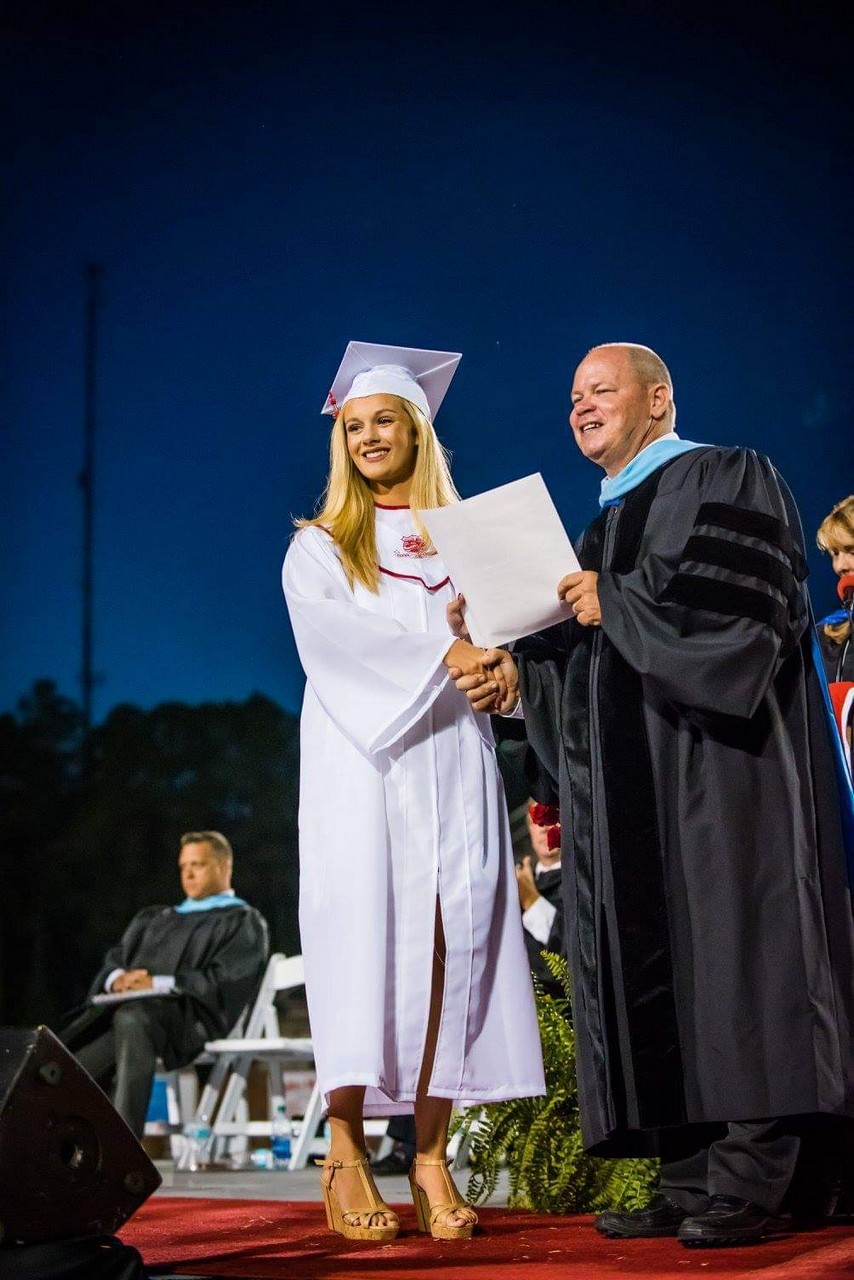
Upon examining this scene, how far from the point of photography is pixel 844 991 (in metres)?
2.71

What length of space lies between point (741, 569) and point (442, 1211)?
1.53 metres

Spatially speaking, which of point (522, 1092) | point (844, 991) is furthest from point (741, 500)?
point (522, 1092)

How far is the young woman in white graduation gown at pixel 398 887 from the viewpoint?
121 inches

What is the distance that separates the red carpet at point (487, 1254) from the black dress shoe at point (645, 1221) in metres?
0.04

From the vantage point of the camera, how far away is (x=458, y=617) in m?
3.21

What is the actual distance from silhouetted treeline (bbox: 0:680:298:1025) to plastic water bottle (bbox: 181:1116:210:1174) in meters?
2.89

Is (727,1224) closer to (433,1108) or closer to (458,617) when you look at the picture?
(433,1108)

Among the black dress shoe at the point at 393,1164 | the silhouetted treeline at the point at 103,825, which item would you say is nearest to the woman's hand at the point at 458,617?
the black dress shoe at the point at 393,1164

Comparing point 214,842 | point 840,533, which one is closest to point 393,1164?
point 214,842

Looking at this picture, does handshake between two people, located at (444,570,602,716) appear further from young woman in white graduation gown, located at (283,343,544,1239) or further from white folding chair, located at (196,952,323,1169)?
white folding chair, located at (196,952,323,1169)

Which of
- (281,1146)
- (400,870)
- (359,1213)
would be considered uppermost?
(400,870)

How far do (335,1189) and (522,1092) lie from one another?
1.52 feet

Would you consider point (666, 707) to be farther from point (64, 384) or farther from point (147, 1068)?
point (64, 384)

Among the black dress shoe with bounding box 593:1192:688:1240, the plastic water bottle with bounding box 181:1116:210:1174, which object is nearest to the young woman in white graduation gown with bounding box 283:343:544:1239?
the black dress shoe with bounding box 593:1192:688:1240
